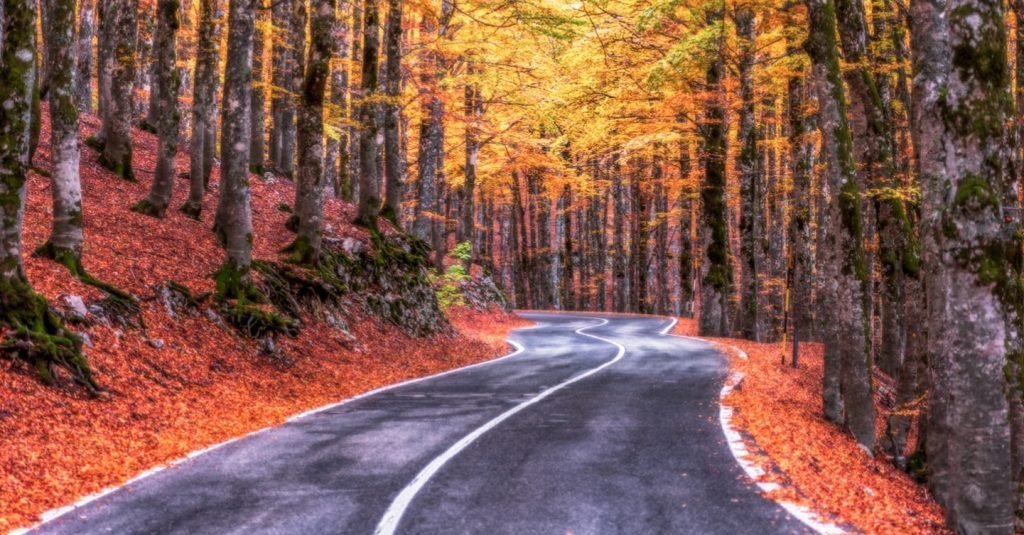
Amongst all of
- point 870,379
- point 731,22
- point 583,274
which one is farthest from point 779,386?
point 583,274

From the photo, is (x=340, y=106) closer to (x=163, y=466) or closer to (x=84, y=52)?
(x=84, y=52)

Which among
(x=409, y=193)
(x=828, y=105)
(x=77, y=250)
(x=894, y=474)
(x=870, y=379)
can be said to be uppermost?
(x=409, y=193)

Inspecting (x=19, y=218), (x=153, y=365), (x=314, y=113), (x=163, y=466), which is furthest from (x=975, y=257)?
(x=314, y=113)

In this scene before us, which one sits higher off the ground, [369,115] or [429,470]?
[369,115]

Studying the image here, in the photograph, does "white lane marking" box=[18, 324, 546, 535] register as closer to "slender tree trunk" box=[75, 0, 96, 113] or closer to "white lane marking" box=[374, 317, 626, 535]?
"white lane marking" box=[374, 317, 626, 535]

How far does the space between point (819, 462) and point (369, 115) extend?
16.3 m

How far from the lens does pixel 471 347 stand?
22422 mm

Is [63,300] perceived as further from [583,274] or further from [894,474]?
[583,274]

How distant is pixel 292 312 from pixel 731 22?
1535cm

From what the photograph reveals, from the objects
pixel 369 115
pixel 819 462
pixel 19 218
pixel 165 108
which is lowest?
pixel 819 462

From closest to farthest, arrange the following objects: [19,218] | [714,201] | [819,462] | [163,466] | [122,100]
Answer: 1. [163,466]
2. [819,462]
3. [19,218]
4. [122,100]
5. [714,201]

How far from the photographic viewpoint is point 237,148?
15.3m

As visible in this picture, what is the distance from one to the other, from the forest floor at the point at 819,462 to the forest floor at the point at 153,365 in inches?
264

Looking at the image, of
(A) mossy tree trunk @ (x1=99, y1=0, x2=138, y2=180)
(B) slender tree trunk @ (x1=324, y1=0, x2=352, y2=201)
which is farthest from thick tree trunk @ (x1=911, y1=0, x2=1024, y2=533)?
(B) slender tree trunk @ (x1=324, y1=0, x2=352, y2=201)
